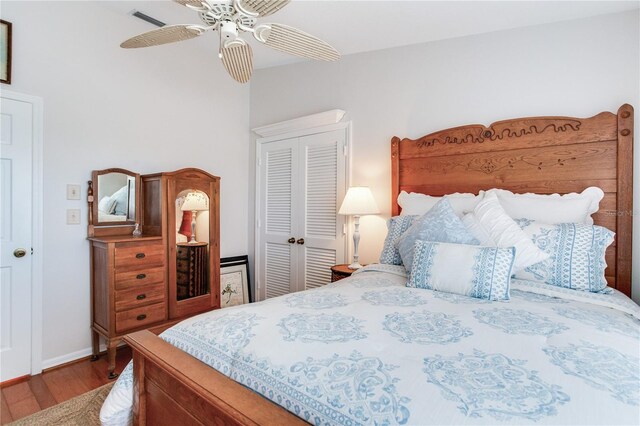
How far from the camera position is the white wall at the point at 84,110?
2.51 metres

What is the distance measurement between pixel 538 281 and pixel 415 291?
73 centimetres

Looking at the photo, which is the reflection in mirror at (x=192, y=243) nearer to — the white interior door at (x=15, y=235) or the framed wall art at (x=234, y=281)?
the framed wall art at (x=234, y=281)

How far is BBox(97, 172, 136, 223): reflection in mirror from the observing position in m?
2.78

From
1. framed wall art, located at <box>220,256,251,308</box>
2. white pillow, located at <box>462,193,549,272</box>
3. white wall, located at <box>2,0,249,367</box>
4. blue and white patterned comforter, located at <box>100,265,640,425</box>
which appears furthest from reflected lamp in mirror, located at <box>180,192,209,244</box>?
white pillow, located at <box>462,193,549,272</box>

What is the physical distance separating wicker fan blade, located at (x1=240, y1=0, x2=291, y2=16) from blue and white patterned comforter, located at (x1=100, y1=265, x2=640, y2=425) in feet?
4.25

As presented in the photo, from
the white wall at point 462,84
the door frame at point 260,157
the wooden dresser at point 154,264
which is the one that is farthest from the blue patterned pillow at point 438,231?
the wooden dresser at point 154,264

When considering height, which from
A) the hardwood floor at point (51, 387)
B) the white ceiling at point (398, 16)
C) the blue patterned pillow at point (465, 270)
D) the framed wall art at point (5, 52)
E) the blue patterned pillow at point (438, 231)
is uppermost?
the white ceiling at point (398, 16)

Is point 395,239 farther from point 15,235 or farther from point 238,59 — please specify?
point 15,235

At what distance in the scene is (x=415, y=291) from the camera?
1599 mm

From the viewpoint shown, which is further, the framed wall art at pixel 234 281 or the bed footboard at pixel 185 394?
the framed wall art at pixel 234 281

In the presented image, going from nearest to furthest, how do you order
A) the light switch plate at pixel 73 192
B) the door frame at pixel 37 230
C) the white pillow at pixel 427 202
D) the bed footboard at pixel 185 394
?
the bed footboard at pixel 185 394 → the white pillow at pixel 427 202 → the door frame at pixel 37 230 → the light switch plate at pixel 73 192

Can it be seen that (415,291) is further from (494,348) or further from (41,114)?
(41,114)

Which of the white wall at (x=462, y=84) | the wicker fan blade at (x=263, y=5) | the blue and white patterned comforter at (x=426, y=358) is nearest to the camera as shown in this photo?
the blue and white patterned comforter at (x=426, y=358)

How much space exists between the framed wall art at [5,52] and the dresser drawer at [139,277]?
5.17ft
